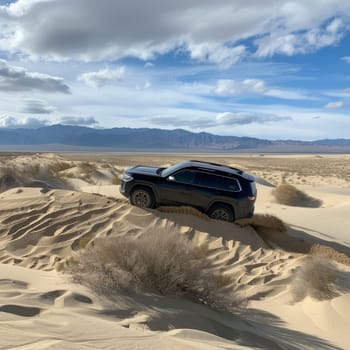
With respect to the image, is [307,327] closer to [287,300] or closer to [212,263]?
[287,300]

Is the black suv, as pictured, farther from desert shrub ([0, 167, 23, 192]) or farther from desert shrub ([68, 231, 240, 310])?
desert shrub ([0, 167, 23, 192])

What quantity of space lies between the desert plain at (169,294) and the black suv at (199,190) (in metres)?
0.37

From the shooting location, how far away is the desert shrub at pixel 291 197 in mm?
22953

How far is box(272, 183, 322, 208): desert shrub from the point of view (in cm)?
2295

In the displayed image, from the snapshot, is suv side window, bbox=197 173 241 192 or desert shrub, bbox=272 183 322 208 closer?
suv side window, bbox=197 173 241 192

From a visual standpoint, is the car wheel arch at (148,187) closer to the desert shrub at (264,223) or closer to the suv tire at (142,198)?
the suv tire at (142,198)

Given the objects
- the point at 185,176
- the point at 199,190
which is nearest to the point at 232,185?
the point at 199,190

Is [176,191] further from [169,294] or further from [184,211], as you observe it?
[169,294]

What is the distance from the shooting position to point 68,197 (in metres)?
12.8

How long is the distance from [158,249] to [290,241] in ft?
21.3

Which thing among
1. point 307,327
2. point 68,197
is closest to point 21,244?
point 68,197

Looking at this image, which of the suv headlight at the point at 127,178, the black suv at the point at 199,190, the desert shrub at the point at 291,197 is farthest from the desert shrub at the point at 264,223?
the desert shrub at the point at 291,197

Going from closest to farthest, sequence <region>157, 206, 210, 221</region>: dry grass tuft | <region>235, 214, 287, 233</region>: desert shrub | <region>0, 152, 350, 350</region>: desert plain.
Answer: <region>0, 152, 350, 350</region>: desert plain, <region>157, 206, 210, 221</region>: dry grass tuft, <region>235, 214, 287, 233</region>: desert shrub

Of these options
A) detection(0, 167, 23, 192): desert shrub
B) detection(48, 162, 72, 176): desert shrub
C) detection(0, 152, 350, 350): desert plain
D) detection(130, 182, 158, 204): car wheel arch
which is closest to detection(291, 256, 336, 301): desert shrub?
detection(0, 152, 350, 350): desert plain
